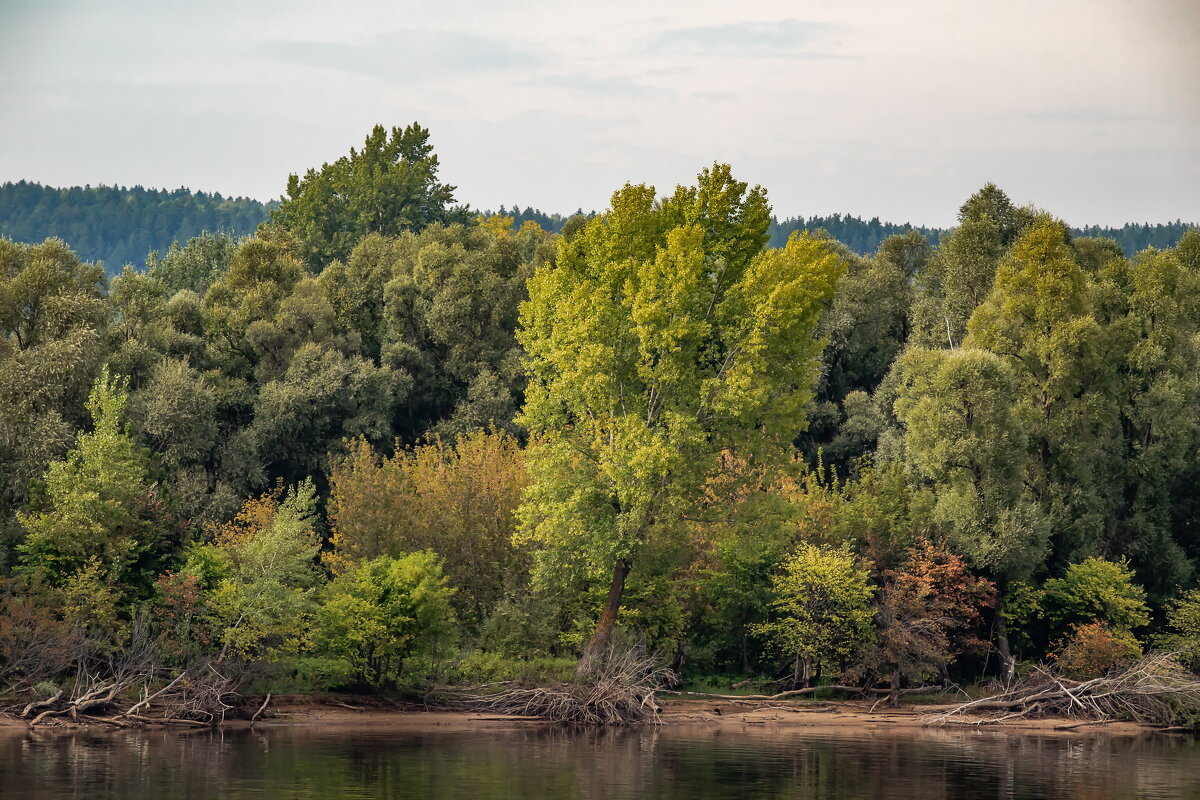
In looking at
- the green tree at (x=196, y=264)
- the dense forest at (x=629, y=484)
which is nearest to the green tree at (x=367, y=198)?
the green tree at (x=196, y=264)

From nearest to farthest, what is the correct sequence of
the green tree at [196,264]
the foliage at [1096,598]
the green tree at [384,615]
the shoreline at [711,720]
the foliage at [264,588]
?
1. the foliage at [264,588]
2. the shoreline at [711,720]
3. the green tree at [384,615]
4. the foliage at [1096,598]
5. the green tree at [196,264]

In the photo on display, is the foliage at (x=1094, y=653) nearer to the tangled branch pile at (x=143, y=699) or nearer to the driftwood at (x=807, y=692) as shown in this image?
the driftwood at (x=807, y=692)

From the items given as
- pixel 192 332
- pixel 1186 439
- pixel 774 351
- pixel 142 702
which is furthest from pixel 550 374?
pixel 1186 439

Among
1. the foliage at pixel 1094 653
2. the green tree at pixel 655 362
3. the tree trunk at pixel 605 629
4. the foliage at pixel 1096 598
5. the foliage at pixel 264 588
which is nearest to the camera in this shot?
the foliage at pixel 264 588

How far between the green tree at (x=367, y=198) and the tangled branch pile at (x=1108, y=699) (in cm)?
5947

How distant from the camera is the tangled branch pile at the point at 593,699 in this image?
164 feet

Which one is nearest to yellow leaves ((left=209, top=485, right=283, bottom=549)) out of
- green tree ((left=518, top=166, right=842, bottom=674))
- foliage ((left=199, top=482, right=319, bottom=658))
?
foliage ((left=199, top=482, right=319, bottom=658))

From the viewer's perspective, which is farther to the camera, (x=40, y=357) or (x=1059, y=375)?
(x=1059, y=375)

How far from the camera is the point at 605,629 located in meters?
52.6

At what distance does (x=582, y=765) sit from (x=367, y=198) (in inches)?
2689

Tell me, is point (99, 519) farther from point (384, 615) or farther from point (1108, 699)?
point (1108, 699)

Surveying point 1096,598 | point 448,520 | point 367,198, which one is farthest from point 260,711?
point 367,198

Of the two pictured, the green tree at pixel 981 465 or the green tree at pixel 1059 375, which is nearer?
the green tree at pixel 981 465

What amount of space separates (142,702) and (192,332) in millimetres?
29657
